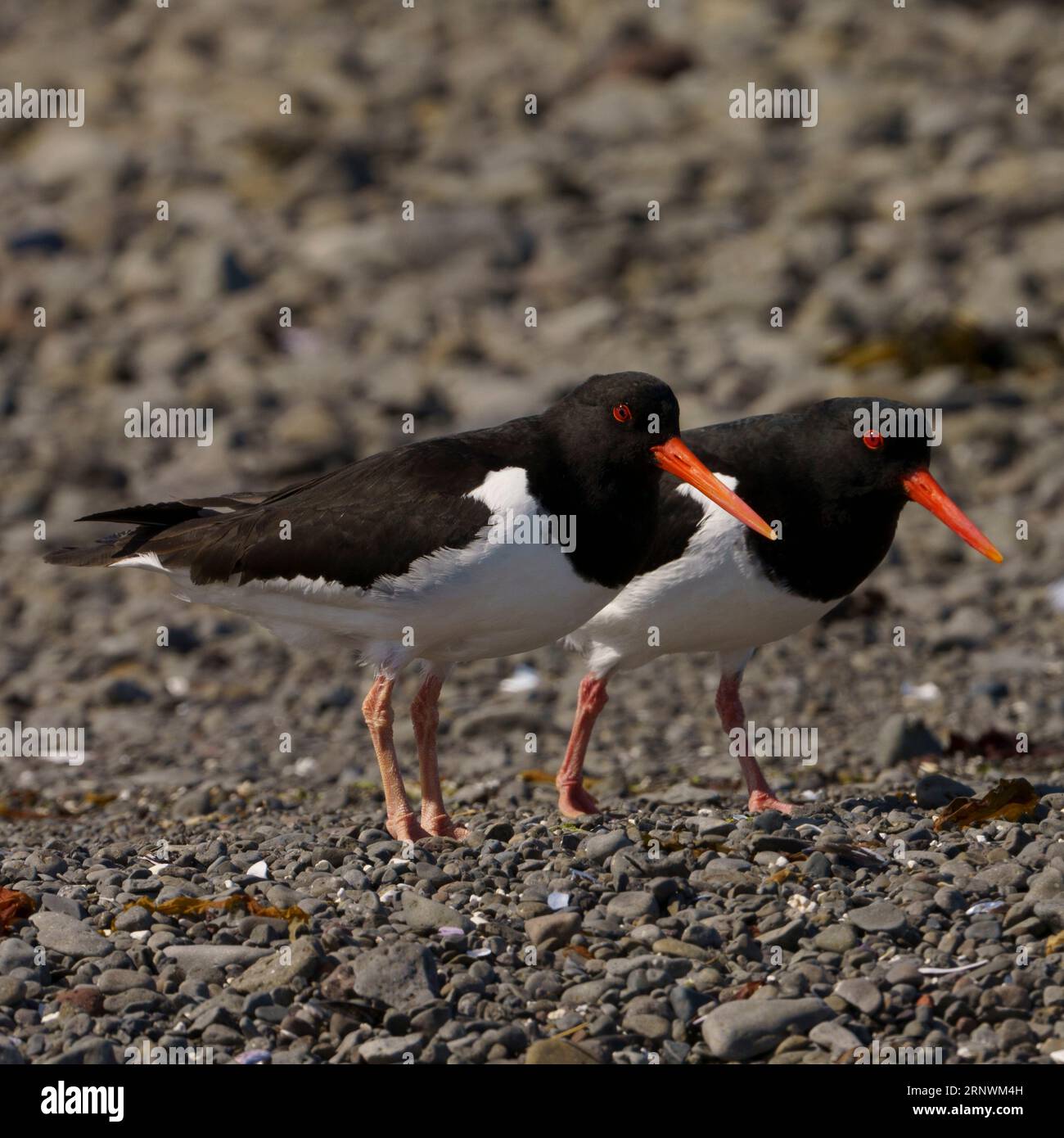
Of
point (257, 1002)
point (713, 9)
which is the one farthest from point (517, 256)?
point (257, 1002)

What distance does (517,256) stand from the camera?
15.4 meters

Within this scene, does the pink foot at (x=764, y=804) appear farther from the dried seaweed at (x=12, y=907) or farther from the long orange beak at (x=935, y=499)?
the dried seaweed at (x=12, y=907)

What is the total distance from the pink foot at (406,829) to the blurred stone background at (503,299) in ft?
5.19

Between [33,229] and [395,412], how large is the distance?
4941mm

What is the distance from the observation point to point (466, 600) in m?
5.76

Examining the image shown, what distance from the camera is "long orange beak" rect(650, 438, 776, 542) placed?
19.4 ft

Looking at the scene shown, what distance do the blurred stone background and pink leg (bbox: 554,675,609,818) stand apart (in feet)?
2.34

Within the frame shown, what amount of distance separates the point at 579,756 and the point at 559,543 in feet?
4.60

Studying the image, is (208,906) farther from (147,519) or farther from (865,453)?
(865,453)
